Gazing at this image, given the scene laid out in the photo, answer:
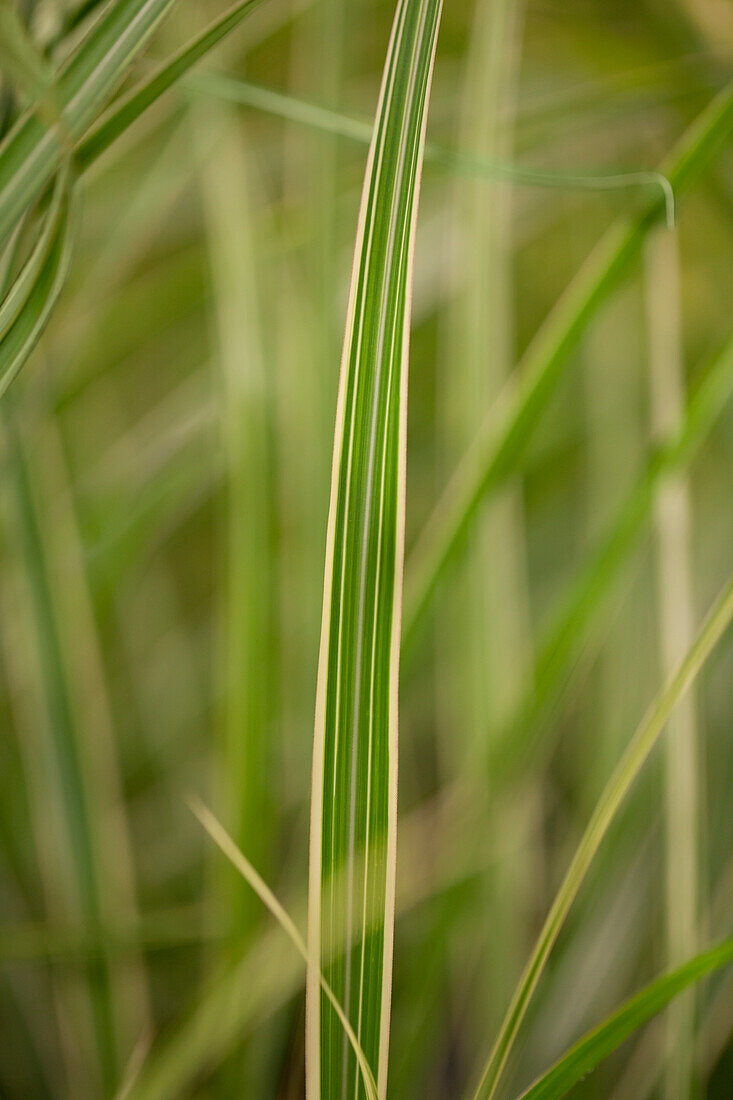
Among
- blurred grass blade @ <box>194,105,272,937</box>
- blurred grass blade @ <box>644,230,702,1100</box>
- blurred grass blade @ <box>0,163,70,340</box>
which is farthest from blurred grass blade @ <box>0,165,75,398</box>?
blurred grass blade @ <box>644,230,702,1100</box>

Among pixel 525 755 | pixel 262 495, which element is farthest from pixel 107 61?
pixel 525 755

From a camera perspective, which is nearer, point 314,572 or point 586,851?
point 586,851

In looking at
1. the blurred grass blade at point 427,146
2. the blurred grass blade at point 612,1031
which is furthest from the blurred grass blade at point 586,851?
the blurred grass blade at point 427,146

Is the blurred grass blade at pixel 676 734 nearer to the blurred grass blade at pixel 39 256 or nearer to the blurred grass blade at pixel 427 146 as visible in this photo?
the blurred grass blade at pixel 427 146

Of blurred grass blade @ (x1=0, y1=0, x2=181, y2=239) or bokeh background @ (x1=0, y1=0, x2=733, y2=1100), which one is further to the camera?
bokeh background @ (x1=0, y1=0, x2=733, y2=1100)

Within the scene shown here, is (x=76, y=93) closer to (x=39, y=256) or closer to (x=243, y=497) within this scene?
(x=39, y=256)

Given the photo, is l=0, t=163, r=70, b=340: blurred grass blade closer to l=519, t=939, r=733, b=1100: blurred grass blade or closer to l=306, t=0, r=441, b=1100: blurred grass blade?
l=306, t=0, r=441, b=1100: blurred grass blade

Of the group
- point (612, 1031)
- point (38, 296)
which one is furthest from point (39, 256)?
point (612, 1031)
